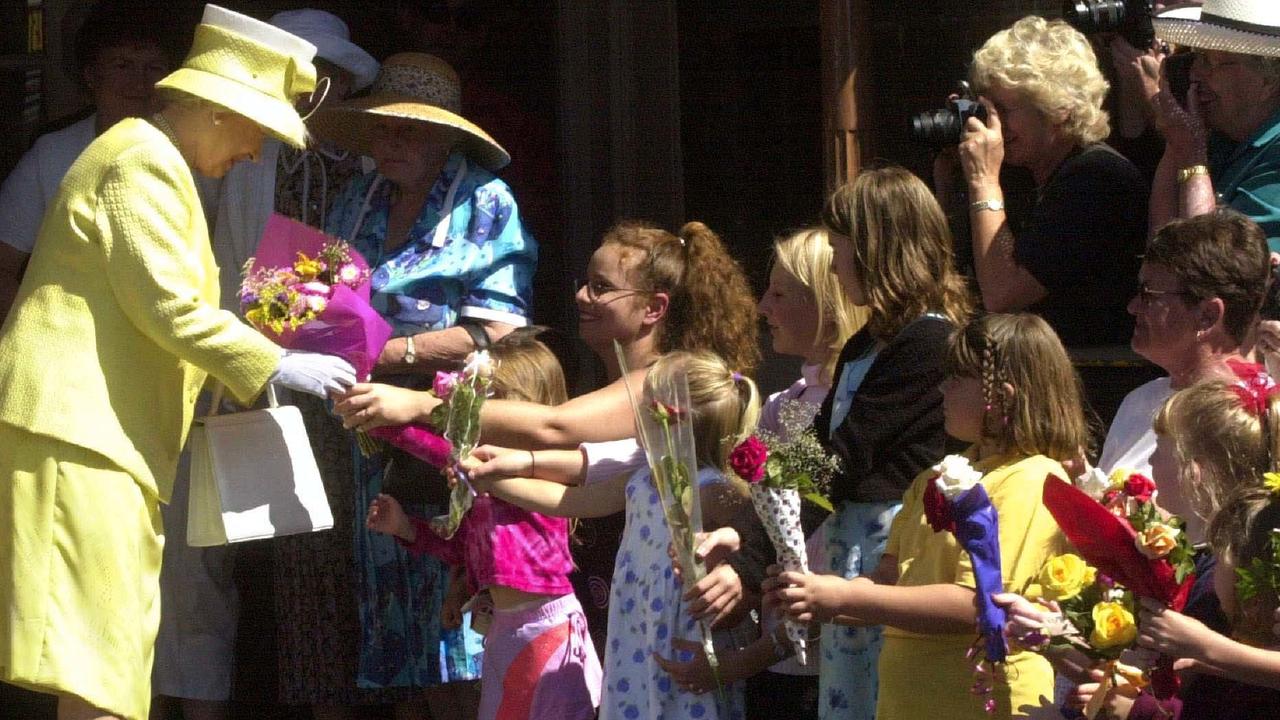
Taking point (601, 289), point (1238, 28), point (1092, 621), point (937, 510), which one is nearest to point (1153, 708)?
point (1092, 621)

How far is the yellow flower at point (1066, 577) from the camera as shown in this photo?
3088 mm

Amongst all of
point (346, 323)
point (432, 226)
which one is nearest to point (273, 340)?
point (346, 323)

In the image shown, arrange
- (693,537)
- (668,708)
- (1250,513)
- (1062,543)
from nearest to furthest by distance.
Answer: (1250,513) < (1062,543) < (693,537) < (668,708)

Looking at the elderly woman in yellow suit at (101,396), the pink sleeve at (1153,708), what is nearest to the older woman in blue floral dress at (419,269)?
the elderly woman in yellow suit at (101,396)

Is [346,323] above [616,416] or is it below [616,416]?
above

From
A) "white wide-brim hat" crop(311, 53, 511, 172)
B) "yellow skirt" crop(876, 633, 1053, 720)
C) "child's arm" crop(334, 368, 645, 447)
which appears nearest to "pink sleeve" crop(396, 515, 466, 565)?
"child's arm" crop(334, 368, 645, 447)

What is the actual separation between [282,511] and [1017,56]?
6.05ft

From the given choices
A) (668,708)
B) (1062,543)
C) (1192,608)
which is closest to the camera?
(1192,608)

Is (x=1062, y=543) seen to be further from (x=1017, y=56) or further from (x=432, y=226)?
(x=432, y=226)

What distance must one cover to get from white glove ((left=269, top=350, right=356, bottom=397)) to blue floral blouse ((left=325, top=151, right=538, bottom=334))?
0.63m

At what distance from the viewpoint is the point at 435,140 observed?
4.92m

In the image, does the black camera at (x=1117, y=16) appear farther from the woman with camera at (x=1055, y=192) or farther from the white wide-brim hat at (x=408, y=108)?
the white wide-brim hat at (x=408, y=108)

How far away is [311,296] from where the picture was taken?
13.5 feet

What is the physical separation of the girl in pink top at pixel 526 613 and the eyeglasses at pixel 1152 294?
1455 millimetres
